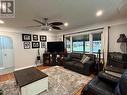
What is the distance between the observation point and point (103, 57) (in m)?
3.86

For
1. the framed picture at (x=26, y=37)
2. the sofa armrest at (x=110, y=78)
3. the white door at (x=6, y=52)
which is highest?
the framed picture at (x=26, y=37)

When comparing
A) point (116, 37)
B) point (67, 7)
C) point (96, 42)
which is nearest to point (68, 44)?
point (96, 42)

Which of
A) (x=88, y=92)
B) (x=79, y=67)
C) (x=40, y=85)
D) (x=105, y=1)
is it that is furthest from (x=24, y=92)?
(x=105, y=1)

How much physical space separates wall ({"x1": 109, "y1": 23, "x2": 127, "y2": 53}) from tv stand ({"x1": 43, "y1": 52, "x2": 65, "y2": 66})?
9.25ft

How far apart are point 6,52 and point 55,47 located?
261 cm

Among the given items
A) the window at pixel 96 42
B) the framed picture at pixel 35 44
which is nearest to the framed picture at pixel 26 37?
the framed picture at pixel 35 44

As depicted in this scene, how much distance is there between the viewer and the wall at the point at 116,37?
337 cm

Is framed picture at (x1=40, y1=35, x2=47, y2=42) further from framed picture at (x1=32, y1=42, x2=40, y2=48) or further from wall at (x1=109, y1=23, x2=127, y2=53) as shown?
wall at (x1=109, y1=23, x2=127, y2=53)

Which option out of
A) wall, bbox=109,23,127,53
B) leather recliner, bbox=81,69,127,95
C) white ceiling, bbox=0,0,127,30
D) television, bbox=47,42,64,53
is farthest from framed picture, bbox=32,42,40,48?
leather recliner, bbox=81,69,127,95

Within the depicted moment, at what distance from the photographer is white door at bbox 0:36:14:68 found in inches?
157

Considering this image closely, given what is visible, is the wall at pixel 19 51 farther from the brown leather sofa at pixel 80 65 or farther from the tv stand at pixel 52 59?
the brown leather sofa at pixel 80 65

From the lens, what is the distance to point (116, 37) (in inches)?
140

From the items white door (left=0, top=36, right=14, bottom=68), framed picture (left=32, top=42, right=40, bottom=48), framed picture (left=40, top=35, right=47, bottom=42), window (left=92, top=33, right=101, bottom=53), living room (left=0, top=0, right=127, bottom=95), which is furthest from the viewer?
framed picture (left=40, top=35, right=47, bottom=42)

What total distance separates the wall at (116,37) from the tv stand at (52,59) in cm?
282
